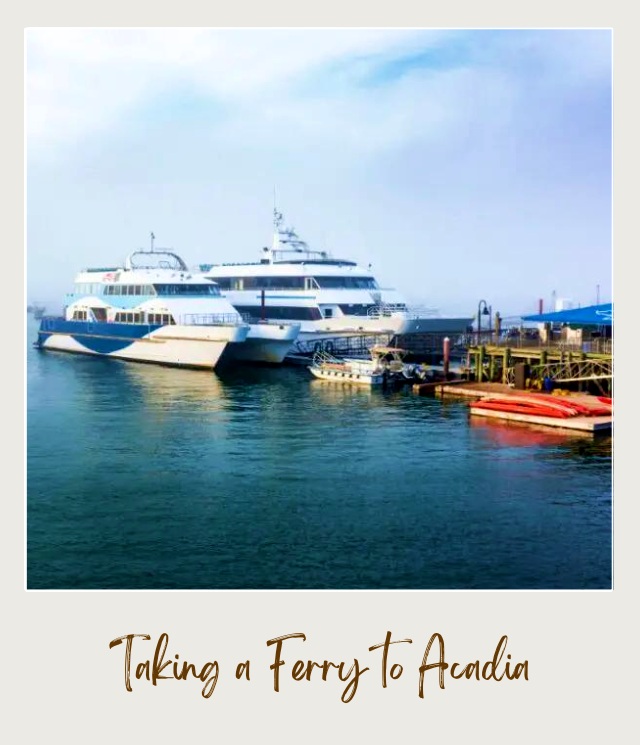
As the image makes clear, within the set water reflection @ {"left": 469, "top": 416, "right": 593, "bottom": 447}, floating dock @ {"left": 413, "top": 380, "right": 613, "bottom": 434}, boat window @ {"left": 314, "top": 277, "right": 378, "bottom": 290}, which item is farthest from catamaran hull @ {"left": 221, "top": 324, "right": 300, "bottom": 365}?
water reflection @ {"left": 469, "top": 416, "right": 593, "bottom": 447}

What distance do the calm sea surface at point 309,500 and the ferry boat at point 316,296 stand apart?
13.5m

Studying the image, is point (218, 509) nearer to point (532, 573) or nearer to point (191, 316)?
point (532, 573)

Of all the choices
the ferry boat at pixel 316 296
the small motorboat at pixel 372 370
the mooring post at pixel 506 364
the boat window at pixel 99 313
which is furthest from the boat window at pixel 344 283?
the mooring post at pixel 506 364

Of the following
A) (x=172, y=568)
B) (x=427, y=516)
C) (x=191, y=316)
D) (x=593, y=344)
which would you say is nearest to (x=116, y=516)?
(x=172, y=568)

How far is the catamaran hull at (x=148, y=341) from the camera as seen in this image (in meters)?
35.2

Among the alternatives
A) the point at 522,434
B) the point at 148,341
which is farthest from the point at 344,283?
the point at 522,434

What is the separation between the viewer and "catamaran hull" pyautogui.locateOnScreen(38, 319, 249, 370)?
115 ft

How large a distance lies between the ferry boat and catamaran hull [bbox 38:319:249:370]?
4425 millimetres

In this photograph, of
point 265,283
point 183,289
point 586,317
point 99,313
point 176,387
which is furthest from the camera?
point 99,313

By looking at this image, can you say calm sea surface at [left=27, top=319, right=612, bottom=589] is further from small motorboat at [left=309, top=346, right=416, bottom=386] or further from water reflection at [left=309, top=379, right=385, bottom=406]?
small motorboat at [left=309, top=346, right=416, bottom=386]

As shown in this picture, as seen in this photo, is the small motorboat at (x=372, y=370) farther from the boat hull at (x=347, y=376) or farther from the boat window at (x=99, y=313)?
the boat window at (x=99, y=313)

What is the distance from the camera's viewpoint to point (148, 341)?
3834 cm

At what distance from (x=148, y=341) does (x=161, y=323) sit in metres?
0.94

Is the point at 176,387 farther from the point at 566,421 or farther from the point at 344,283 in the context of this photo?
the point at 566,421
